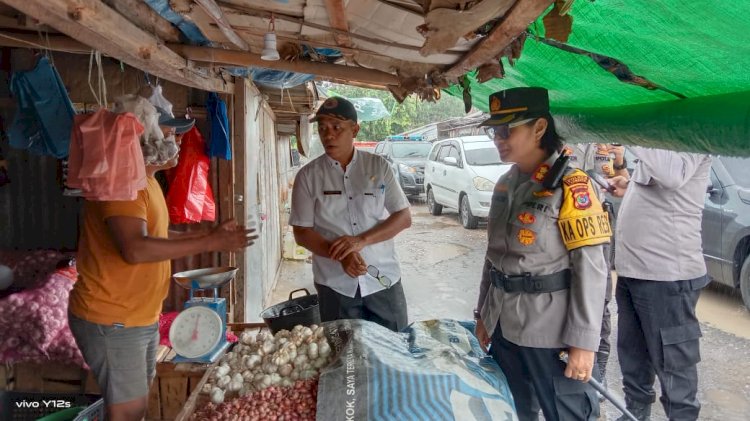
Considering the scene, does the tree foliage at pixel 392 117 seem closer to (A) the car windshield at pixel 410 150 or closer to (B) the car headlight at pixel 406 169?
(A) the car windshield at pixel 410 150

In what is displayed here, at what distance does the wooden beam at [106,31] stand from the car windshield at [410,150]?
50.7ft

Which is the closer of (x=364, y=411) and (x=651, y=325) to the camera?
(x=364, y=411)

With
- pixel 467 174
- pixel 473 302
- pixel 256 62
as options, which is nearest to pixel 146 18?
pixel 256 62

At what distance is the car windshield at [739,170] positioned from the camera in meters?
6.00

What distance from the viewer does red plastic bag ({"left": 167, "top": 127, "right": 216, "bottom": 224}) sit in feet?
14.6

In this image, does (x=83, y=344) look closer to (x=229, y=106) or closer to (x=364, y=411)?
(x=364, y=411)

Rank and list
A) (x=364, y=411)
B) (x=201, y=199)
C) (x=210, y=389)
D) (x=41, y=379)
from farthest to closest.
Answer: (x=201, y=199) < (x=41, y=379) < (x=210, y=389) < (x=364, y=411)

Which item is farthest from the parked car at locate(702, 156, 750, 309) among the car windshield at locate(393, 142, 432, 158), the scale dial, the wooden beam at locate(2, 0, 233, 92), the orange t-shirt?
the car windshield at locate(393, 142, 432, 158)

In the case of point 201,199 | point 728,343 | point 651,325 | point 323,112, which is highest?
point 323,112

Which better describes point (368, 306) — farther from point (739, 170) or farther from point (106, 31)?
point (739, 170)

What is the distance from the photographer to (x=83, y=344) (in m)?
2.59

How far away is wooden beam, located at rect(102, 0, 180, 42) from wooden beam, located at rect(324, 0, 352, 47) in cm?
85

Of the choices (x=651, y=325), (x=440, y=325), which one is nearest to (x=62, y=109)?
(x=440, y=325)

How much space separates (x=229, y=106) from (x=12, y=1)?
3.30 m
